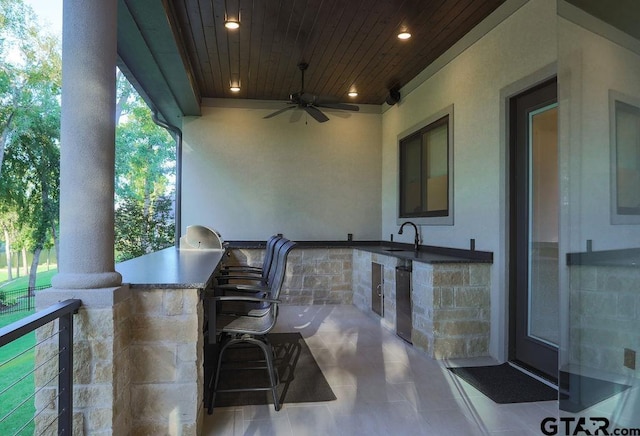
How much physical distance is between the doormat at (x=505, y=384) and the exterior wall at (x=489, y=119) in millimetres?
252

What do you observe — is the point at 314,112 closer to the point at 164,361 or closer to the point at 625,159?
the point at 625,159

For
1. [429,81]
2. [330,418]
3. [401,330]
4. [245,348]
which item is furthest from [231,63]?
[330,418]

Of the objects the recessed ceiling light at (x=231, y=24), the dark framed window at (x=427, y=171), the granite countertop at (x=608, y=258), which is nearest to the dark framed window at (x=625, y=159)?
the granite countertop at (x=608, y=258)

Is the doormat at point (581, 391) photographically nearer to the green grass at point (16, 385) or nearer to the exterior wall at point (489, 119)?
the exterior wall at point (489, 119)

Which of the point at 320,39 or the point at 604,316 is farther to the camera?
the point at 320,39

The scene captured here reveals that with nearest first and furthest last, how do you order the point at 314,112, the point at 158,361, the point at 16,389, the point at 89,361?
the point at 89,361 → the point at 158,361 → the point at 16,389 → the point at 314,112

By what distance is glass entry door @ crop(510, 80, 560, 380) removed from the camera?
293cm

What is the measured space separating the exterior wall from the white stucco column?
2.77 meters

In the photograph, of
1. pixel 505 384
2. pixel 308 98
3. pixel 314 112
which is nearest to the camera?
pixel 505 384

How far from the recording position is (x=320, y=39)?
392 cm

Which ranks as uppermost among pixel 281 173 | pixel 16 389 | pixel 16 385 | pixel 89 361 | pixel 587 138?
pixel 281 173

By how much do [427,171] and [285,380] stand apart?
293 centimetres

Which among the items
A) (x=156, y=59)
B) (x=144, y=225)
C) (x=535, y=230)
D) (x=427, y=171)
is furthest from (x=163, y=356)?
(x=144, y=225)

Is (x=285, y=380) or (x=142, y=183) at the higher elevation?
(x=142, y=183)
